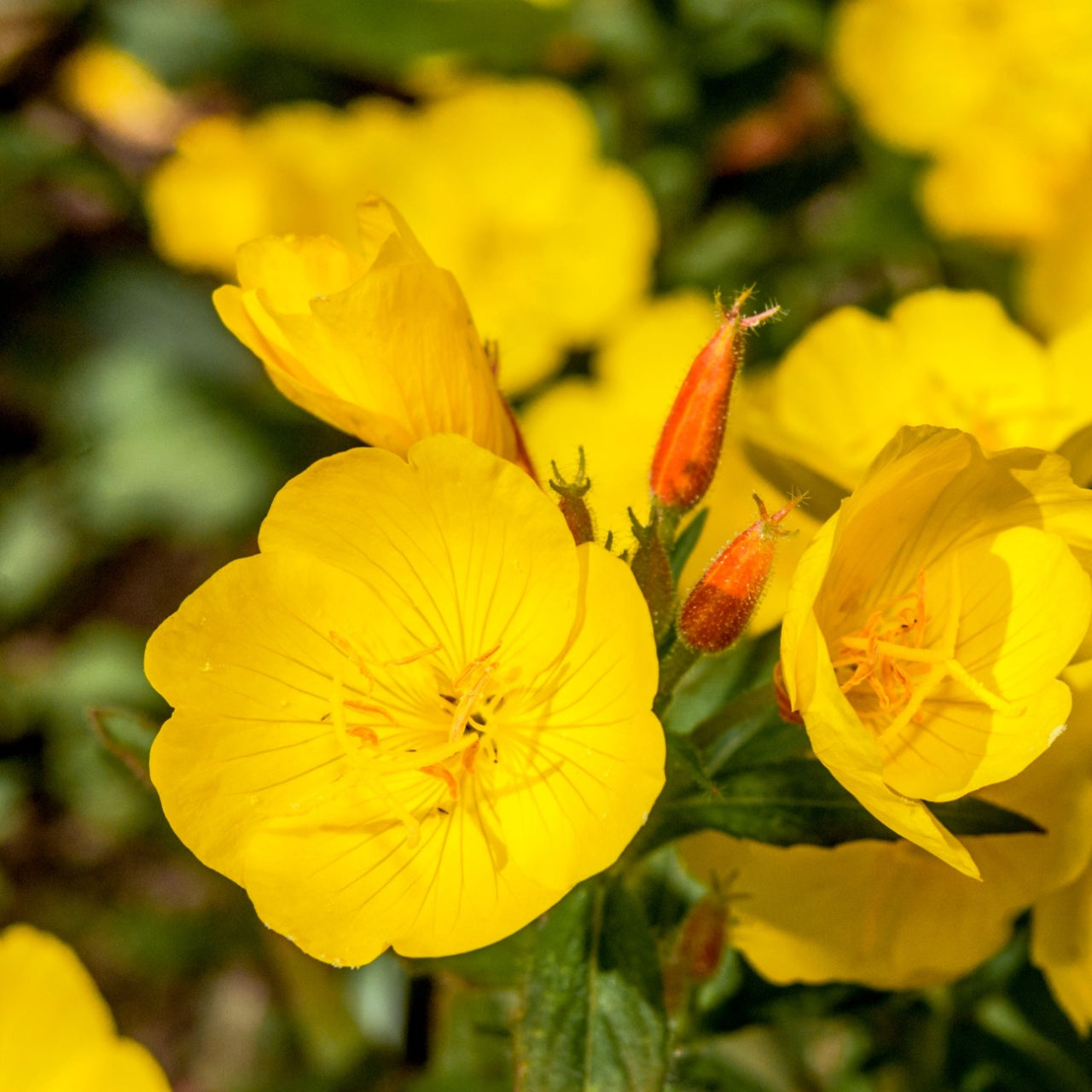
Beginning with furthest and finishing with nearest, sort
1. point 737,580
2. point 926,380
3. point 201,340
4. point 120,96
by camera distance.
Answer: point 120,96
point 201,340
point 926,380
point 737,580

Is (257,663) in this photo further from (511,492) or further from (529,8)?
(529,8)

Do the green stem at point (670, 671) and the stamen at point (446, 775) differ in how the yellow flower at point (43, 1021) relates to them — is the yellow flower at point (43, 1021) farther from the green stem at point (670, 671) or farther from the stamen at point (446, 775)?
the green stem at point (670, 671)

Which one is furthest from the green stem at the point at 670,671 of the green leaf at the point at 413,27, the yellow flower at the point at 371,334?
the green leaf at the point at 413,27

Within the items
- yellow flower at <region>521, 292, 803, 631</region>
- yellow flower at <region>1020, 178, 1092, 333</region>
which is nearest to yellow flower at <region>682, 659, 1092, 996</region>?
yellow flower at <region>521, 292, 803, 631</region>

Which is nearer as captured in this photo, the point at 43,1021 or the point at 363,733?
the point at 363,733

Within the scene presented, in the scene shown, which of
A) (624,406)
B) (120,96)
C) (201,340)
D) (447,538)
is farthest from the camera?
(120,96)

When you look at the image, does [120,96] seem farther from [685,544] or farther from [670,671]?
[670,671]

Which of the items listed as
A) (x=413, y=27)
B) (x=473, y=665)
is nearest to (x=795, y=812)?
(x=473, y=665)
